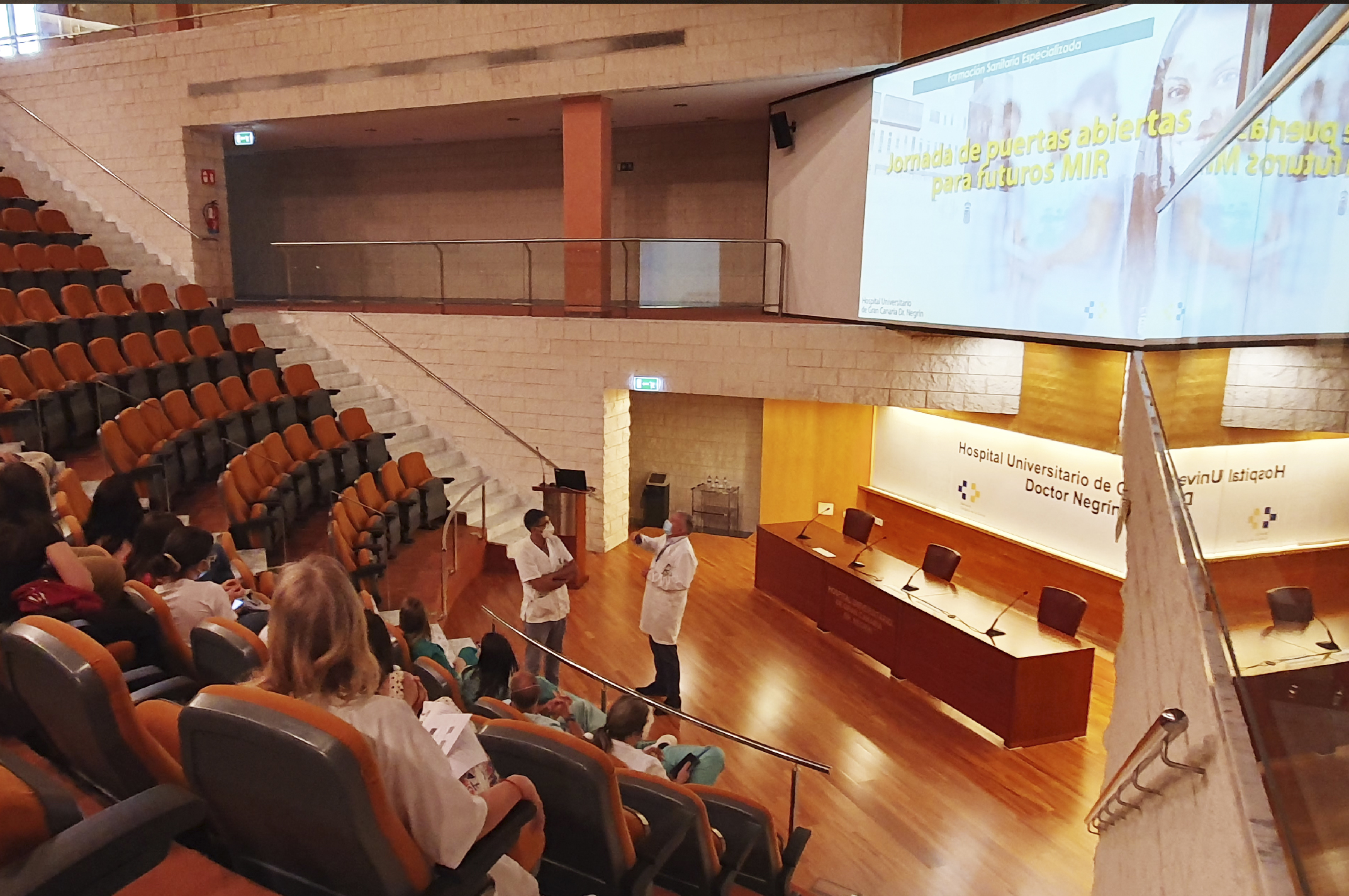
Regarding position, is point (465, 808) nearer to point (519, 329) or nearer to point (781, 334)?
point (781, 334)

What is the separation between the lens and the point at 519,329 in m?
8.93

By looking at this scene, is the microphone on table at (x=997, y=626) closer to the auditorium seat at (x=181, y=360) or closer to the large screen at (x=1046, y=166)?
the large screen at (x=1046, y=166)

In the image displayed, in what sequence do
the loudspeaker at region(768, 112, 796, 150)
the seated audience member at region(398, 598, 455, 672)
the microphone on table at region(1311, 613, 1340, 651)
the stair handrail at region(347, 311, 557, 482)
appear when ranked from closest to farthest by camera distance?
the microphone on table at region(1311, 613, 1340, 651)
the seated audience member at region(398, 598, 455, 672)
the loudspeaker at region(768, 112, 796, 150)
the stair handrail at region(347, 311, 557, 482)

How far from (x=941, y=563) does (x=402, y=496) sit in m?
4.54

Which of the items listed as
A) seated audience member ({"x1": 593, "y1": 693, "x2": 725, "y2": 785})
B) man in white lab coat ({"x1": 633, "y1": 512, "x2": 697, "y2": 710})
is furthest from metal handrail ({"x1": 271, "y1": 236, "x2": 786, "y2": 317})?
seated audience member ({"x1": 593, "y1": 693, "x2": 725, "y2": 785})

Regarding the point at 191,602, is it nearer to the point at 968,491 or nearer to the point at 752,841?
the point at 752,841

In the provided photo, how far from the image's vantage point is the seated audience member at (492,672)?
12.7ft

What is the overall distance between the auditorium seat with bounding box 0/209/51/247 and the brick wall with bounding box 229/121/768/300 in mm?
2606

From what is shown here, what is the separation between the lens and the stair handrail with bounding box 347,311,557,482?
9109 mm

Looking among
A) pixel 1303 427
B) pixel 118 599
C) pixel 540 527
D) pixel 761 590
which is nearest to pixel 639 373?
pixel 761 590

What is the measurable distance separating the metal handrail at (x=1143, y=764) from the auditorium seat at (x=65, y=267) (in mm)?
8768

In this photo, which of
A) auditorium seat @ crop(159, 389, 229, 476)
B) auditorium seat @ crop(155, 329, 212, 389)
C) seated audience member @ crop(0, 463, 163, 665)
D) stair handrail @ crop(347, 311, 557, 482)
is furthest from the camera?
stair handrail @ crop(347, 311, 557, 482)

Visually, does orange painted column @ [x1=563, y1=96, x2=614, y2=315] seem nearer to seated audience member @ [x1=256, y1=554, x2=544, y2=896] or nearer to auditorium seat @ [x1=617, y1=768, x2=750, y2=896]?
auditorium seat @ [x1=617, y1=768, x2=750, y2=896]

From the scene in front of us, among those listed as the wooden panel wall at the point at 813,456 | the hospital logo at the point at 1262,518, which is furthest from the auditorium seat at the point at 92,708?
the wooden panel wall at the point at 813,456
